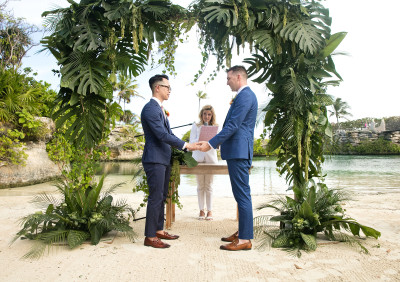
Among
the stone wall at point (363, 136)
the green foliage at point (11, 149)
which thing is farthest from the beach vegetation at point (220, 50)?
the stone wall at point (363, 136)

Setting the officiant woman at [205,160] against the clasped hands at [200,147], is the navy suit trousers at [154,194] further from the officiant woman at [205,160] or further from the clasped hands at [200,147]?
the officiant woman at [205,160]

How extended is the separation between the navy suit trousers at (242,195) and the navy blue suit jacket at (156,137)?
681mm

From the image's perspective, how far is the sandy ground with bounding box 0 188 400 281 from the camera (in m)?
2.85

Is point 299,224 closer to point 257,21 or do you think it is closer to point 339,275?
point 339,275

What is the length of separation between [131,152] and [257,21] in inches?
764

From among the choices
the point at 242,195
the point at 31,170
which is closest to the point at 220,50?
the point at 242,195

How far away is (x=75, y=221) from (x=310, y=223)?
2687 millimetres

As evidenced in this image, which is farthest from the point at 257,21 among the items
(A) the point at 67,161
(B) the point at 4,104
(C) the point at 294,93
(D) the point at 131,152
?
(D) the point at 131,152

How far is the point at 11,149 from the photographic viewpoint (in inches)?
399

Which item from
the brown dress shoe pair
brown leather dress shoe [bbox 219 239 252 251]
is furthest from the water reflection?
brown leather dress shoe [bbox 219 239 252 251]

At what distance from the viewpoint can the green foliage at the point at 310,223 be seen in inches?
145

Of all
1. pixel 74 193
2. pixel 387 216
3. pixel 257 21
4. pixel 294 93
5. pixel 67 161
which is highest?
pixel 257 21

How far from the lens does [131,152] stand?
22781 mm

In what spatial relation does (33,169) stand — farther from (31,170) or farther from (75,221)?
(75,221)
